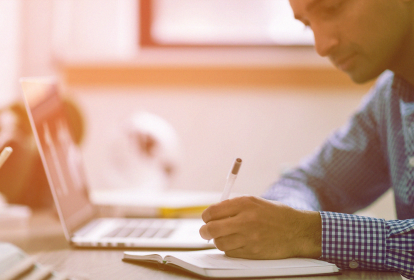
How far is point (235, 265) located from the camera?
57 cm

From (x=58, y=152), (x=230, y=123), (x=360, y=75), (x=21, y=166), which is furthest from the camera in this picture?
(x=230, y=123)

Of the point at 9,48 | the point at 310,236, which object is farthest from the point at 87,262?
the point at 9,48

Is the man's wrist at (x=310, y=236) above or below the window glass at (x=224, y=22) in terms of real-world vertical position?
below

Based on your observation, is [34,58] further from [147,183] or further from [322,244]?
[322,244]

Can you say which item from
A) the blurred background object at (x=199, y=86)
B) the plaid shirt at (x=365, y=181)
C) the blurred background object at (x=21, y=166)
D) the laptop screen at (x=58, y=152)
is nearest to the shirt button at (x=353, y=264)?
the plaid shirt at (x=365, y=181)

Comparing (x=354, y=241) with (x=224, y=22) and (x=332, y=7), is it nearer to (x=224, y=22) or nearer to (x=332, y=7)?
(x=332, y=7)

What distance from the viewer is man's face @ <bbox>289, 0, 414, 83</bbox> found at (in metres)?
0.94

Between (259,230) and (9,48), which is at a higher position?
(9,48)

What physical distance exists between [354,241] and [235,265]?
222mm

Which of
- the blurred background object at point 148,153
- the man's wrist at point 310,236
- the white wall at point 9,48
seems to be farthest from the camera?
the white wall at point 9,48

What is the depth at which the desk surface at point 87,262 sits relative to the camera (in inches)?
22.7

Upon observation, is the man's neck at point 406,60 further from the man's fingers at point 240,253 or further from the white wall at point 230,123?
the white wall at point 230,123

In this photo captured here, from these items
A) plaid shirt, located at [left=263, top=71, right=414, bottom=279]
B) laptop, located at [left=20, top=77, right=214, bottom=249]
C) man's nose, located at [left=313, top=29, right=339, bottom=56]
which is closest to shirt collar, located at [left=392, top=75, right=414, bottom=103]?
plaid shirt, located at [left=263, top=71, right=414, bottom=279]

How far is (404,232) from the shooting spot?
67 cm
